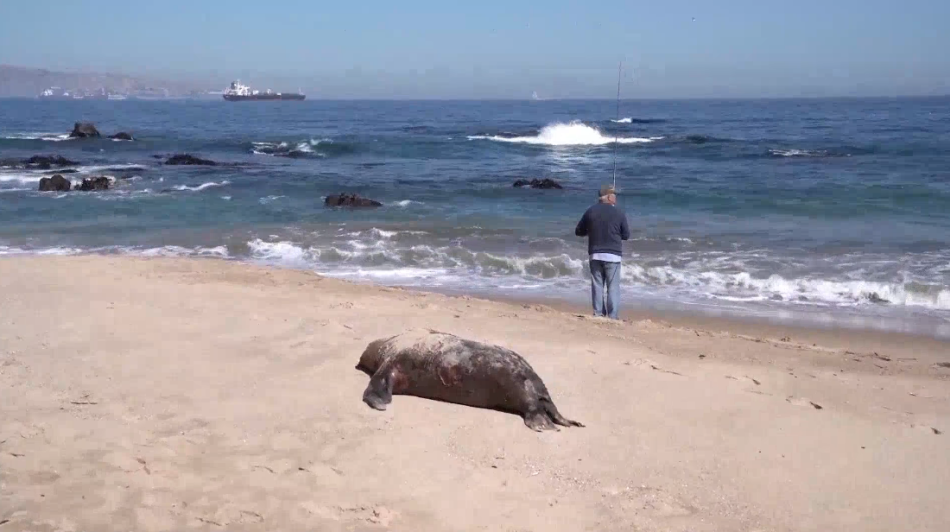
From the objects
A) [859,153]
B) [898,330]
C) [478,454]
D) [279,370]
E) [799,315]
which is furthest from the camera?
[859,153]

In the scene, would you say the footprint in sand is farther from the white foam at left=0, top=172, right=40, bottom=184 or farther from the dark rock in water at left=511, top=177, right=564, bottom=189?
the white foam at left=0, top=172, right=40, bottom=184

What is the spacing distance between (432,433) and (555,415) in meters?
0.81

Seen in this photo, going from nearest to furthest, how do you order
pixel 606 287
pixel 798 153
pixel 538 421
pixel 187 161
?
pixel 538 421
pixel 606 287
pixel 187 161
pixel 798 153

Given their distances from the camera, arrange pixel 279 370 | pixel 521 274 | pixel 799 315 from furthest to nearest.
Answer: pixel 521 274 → pixel 799 315 → pixel 279 370

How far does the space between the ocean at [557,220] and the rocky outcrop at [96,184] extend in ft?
1.92

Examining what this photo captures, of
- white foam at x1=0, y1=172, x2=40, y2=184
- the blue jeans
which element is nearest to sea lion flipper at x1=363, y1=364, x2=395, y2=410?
the blue jeans

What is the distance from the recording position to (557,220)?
1706cm

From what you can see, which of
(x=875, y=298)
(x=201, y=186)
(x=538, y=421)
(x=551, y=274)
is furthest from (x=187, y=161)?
(x=538, y=421)

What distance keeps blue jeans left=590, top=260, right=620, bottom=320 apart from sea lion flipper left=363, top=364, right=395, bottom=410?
3576 millimetres

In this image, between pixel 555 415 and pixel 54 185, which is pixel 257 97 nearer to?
pixel 54 185

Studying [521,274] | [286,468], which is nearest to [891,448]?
[286,468]

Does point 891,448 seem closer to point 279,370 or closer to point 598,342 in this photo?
point 598,342

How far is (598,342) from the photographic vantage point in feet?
24.2

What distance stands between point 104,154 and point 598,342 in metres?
29.6
